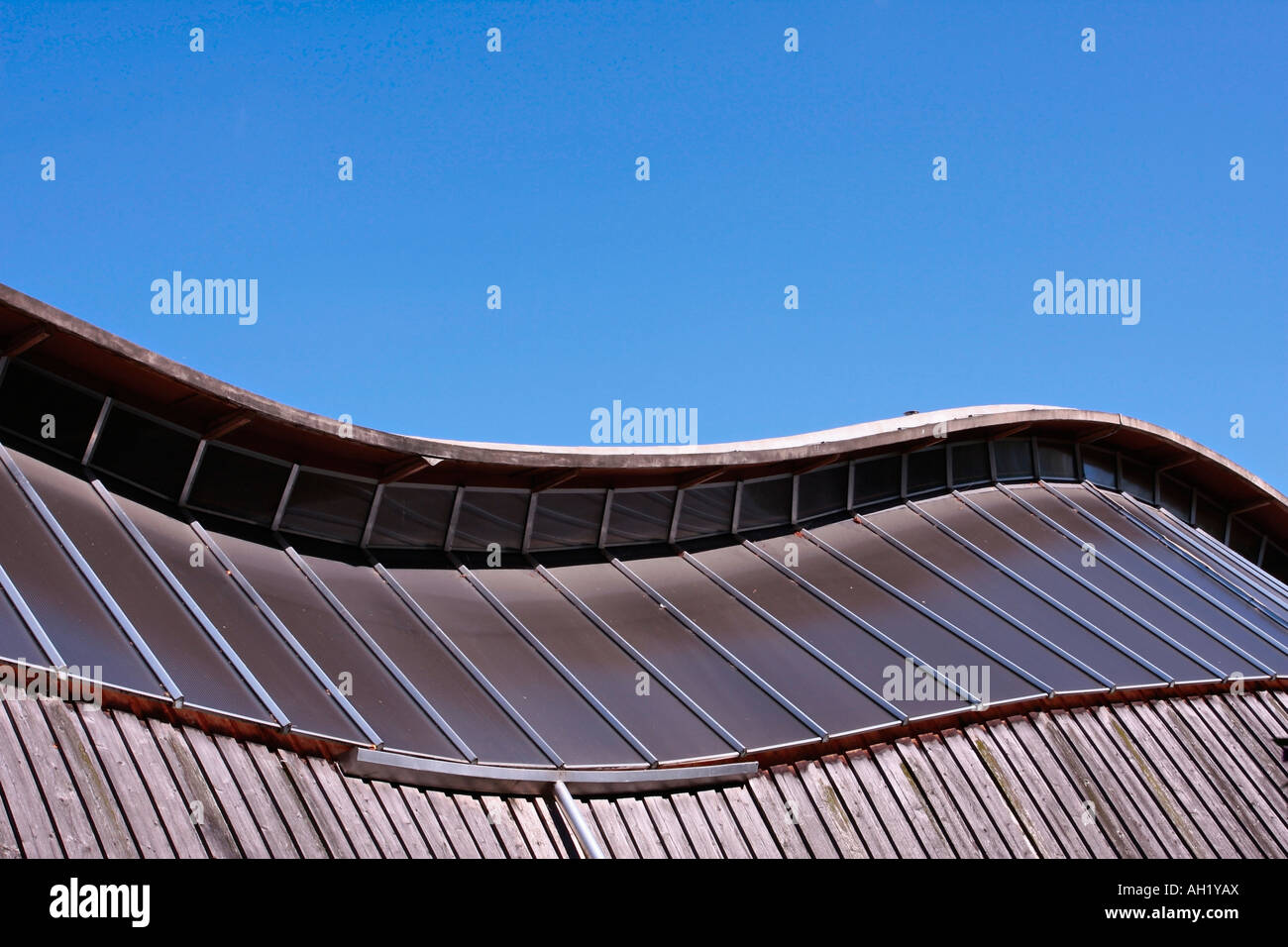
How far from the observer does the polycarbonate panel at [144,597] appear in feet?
34.4

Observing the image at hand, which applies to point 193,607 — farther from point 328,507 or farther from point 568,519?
point 568,519

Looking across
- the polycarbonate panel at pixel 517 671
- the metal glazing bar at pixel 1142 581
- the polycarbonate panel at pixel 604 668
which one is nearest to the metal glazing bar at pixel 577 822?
the polycarbonate panel at pixel 517 671

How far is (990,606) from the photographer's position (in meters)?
17.5

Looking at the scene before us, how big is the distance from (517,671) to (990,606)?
23.7 feet

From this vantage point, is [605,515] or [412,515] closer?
[412,515]

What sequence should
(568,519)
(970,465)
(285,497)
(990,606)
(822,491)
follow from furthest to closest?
(970,465)
(822,491)
(990,606)
(568,519)
(285,497)

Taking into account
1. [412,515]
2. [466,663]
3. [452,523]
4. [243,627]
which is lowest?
[466,663]

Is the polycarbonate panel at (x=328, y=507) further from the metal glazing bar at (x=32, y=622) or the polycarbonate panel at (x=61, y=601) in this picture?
the metal glazing bar at (x=32, y=622)

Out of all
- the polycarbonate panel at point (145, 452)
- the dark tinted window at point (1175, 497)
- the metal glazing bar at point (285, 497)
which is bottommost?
the dark tinted window at point (1175, 497)

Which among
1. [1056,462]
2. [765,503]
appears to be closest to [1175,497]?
[1056,462]

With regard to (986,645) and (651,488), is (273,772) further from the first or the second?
(986,645)

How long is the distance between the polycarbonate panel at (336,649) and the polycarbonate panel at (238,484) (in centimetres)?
39

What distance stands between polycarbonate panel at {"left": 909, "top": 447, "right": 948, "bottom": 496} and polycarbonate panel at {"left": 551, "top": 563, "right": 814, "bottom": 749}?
625cm

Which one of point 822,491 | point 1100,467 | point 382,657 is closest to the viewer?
point 382,657
